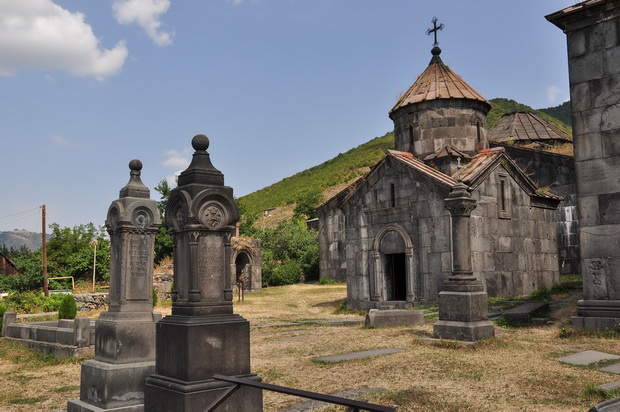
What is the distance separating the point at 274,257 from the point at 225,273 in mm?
34826

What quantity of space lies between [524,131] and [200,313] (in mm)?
30134

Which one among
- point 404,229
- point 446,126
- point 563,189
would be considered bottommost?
point 404,229

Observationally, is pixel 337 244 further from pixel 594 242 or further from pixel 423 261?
pixel 594 242

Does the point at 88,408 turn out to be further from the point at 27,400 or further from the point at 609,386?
the point at 609,386

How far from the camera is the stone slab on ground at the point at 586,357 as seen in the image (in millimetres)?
8580

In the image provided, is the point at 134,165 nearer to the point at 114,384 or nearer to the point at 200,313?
the point at 114,384

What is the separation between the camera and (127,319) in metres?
7.12

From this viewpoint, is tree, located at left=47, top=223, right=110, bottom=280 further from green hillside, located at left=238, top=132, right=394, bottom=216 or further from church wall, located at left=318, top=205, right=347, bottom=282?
green hillside, located at left=238, top=132, right=394, bottom=216

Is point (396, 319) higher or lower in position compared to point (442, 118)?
lower

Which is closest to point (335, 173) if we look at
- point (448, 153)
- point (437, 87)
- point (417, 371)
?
point (437, 87)

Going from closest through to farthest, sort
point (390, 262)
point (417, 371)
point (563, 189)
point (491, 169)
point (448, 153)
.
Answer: point (417, 371)
point (491, 169)
point (448, 153)
point (390, 262)
point (563, 189)

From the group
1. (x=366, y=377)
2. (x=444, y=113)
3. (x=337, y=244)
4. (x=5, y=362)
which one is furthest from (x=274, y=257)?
(x=366, y=377)

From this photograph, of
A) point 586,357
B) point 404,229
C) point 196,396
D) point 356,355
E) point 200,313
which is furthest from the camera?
point 404,229

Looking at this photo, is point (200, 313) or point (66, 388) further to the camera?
point (66, 388)
